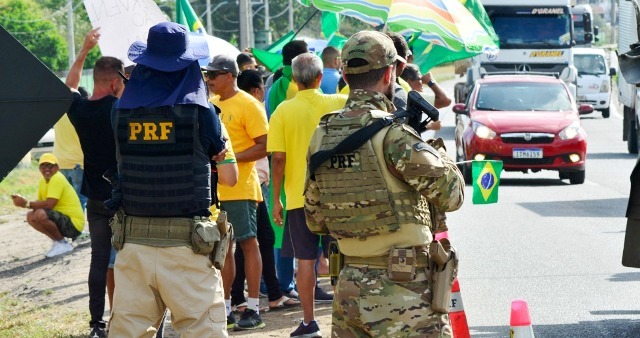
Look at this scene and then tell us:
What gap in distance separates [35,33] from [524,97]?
49.1 metres

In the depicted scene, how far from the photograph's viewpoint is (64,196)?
13.5 m

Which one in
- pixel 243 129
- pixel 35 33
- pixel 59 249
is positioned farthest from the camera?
pixel 35 33

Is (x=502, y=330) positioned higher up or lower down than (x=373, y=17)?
lower down

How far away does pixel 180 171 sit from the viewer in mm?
5797

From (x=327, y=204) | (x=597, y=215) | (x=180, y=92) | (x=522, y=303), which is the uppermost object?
(x=180, y=92)

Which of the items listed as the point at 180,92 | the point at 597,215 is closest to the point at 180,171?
the point at 180,92

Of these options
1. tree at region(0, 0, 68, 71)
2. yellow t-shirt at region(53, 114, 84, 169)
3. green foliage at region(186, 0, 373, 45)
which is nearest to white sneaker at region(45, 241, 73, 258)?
yellow t-shirt at region(53, 114, 84, 169)

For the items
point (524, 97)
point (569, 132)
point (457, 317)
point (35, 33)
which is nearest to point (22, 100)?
point (457, 317)

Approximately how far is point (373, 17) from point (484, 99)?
31.6 feet

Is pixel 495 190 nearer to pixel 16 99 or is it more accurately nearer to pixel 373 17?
pixel 16 99

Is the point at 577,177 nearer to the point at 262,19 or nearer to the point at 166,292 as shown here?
the point at 166,292

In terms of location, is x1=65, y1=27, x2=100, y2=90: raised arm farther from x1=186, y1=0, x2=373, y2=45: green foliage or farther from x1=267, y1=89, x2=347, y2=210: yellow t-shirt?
x1=186, y1=0, x2=373, y2=45: green foliage

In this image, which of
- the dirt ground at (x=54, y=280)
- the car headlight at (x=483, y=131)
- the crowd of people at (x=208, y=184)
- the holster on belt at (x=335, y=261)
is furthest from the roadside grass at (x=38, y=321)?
the car headlight at (x=483, y=131)

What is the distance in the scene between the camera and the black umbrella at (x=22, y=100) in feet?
17.4
